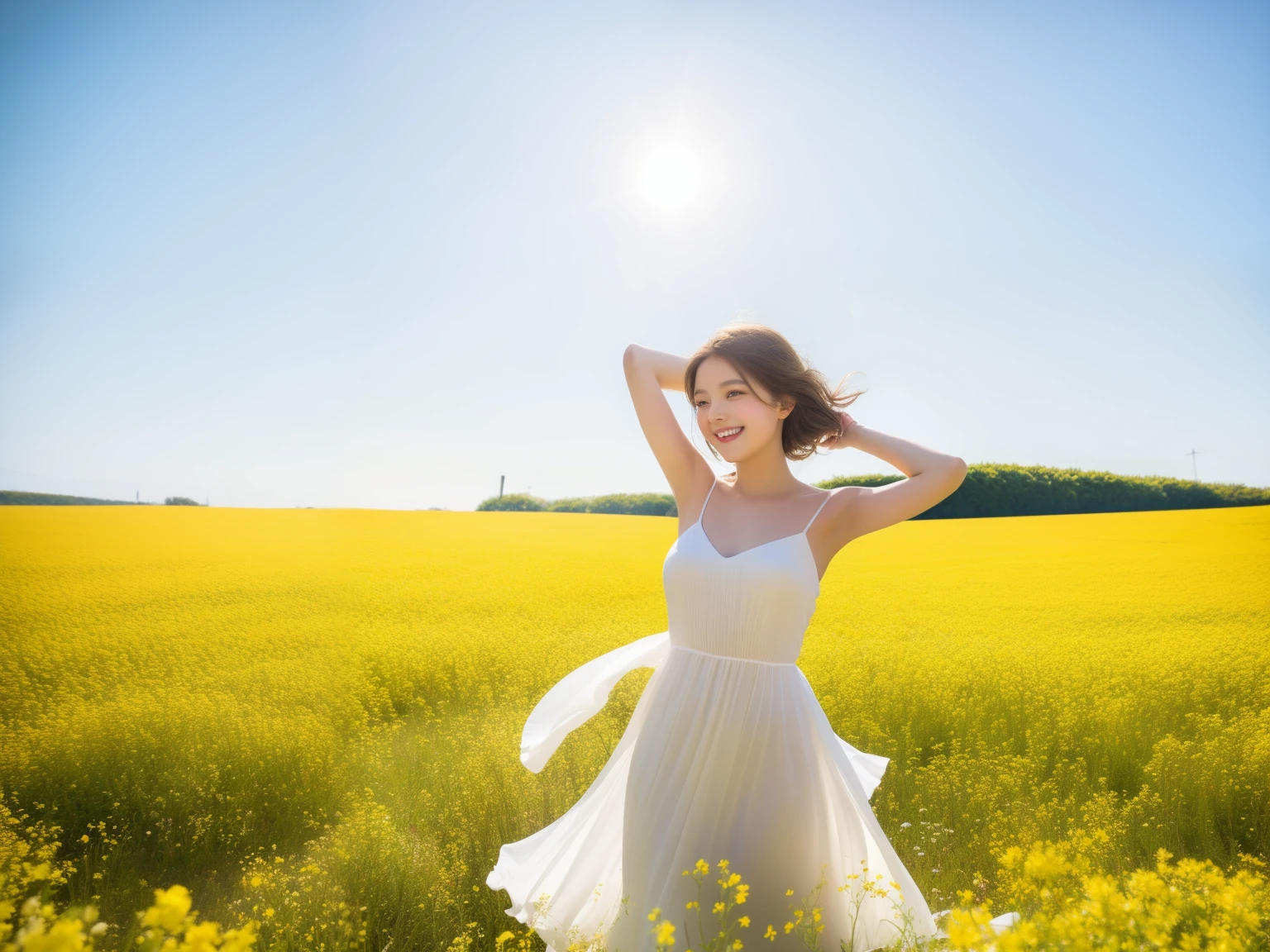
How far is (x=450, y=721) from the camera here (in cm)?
501

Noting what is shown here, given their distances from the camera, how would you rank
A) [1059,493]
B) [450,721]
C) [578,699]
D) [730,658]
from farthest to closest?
[1059,493]
[450,721]
[578,699]
[730,658]

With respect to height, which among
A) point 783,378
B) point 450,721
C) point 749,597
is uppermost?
point 783,378

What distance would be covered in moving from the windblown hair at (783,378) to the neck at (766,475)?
140 mm

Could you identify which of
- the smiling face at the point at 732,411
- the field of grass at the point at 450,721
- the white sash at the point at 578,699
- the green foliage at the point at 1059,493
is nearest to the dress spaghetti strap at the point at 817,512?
the smiling face at the point at 732,411

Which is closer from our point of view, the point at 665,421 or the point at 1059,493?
the point at 665,421

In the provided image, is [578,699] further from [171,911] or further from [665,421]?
[171,911]

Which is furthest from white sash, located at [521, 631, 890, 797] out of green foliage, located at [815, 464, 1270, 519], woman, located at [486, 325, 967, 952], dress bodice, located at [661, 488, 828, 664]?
green foliage, located at [815, 464, 1270, 519]

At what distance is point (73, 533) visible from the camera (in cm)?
1026

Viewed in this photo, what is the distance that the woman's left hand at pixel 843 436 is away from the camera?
2568 millimetres

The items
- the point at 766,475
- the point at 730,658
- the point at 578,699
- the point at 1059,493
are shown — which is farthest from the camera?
the point at 1059,493

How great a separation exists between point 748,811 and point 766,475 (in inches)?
44.4

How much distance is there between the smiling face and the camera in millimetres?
2354

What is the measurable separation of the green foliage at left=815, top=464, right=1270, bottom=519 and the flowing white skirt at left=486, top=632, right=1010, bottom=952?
2008cm

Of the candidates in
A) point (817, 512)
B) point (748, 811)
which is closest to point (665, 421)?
point (817, 512)
